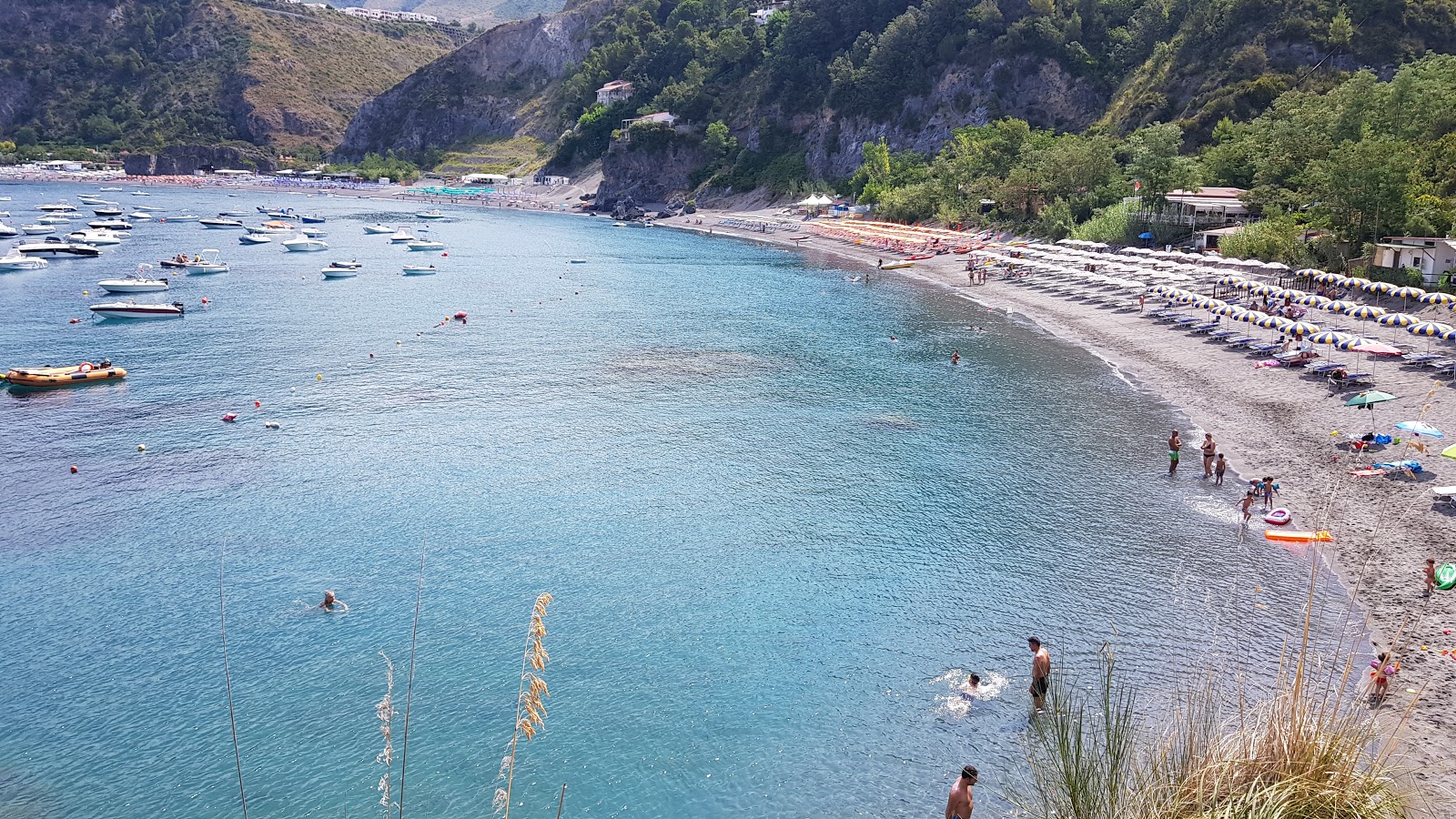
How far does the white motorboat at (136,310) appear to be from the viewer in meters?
63.2

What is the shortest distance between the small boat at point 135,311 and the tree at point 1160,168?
76.5m

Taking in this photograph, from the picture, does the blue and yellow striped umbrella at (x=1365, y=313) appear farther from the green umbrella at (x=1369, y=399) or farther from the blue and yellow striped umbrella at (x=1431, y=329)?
the green umbrella at (x=1369, y=399)

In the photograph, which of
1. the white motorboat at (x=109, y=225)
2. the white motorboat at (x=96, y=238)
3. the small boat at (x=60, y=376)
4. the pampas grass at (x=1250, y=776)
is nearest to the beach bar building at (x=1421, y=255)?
the pampas grass at (x=1250, y=776)

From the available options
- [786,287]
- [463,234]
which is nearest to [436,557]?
[786,287]

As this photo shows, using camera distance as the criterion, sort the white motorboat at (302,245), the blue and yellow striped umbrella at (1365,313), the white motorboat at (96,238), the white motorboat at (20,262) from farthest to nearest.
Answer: the white motorboat at (302,245)
the white motorboat at (96,238)
the white motorboat at (20,262)
the blue and yellow striped umbrella at (1365,313)

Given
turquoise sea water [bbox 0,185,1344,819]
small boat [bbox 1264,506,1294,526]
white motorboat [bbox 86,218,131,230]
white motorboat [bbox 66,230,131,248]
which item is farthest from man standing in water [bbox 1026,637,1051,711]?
white motorboat [bbox 86,218,131,230]

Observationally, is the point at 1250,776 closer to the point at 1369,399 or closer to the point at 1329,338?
the point at 1369,399

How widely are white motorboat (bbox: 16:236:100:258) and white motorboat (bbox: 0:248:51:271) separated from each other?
1738 millimetres

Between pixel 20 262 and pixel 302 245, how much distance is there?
1000 inches

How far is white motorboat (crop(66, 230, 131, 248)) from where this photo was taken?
319ft

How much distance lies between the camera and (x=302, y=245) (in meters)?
102

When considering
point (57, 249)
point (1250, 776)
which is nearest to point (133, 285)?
point (57, 249)

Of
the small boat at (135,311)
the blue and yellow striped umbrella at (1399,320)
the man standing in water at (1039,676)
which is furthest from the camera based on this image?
the small boat at (135,311)

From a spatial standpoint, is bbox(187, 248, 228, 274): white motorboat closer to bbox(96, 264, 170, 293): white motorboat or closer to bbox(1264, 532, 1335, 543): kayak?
bbox(96, 264, 170, 293): white motorboat
